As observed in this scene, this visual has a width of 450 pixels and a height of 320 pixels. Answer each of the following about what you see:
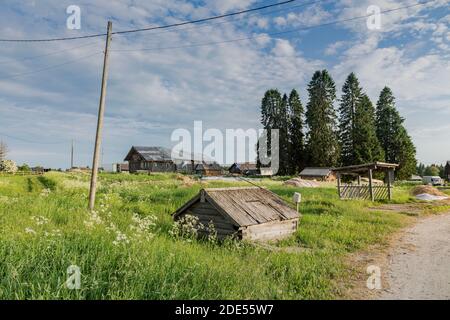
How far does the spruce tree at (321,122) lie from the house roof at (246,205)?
41034 millimetres

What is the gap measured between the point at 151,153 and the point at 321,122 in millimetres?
34612

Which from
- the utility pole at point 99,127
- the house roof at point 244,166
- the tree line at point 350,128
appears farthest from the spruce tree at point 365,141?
the house roof at point 244,166

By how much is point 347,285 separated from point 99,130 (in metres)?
9.89

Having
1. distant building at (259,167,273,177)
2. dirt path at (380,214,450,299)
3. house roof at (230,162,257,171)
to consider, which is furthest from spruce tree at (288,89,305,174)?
dirt path at (380,214,450,299)

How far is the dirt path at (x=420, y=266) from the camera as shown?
6.35 metres

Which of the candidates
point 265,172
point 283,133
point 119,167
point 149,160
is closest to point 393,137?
point 283,133

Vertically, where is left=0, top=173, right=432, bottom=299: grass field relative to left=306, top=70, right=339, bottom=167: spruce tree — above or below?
below

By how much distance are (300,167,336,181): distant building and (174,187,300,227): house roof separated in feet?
124

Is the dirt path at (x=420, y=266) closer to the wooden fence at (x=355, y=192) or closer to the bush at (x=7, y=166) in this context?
the wooden fence at (x=355, y=192)

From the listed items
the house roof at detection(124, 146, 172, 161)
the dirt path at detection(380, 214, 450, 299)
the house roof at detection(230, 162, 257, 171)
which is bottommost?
the dirt path at detection(380, 214, 450, 299)

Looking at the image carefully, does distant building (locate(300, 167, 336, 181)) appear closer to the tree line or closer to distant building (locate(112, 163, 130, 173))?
the tree line

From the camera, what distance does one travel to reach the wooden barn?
9.63 m

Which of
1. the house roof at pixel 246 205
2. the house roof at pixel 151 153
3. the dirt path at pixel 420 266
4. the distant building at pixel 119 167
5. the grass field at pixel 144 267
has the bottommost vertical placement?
the dirt path at pixel 420 266
